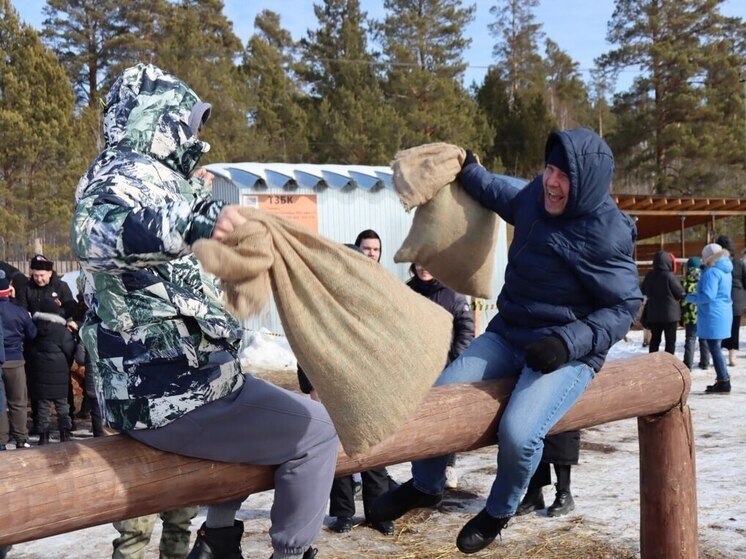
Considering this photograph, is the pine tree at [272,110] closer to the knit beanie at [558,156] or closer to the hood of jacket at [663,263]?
the hood of jacket at [663,263]

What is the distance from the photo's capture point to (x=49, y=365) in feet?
24.8

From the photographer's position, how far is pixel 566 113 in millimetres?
47188

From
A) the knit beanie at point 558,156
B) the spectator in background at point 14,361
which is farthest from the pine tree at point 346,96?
the knit beanie at point 558,156

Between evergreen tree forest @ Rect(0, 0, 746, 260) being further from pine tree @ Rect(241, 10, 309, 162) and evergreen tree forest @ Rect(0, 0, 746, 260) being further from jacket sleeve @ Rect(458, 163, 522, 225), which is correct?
jacket sleeve @ Rect(458, 163, 522, 225)

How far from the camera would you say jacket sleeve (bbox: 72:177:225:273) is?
1.96 m

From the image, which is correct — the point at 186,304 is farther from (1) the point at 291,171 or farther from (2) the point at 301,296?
(1) the point at 291,171

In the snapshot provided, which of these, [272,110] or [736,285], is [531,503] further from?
[272,110]

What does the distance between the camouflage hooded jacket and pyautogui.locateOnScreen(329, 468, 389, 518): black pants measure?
2.83 meters

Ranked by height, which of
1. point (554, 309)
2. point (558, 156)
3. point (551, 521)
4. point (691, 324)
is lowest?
point (551, 521)

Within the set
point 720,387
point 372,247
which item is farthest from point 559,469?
point 720,387

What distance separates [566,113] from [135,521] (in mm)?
46716

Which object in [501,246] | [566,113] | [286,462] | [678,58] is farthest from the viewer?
[566,113]

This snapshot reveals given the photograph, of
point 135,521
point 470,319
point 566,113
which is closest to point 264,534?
point 135,521

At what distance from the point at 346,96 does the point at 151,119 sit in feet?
95.4
